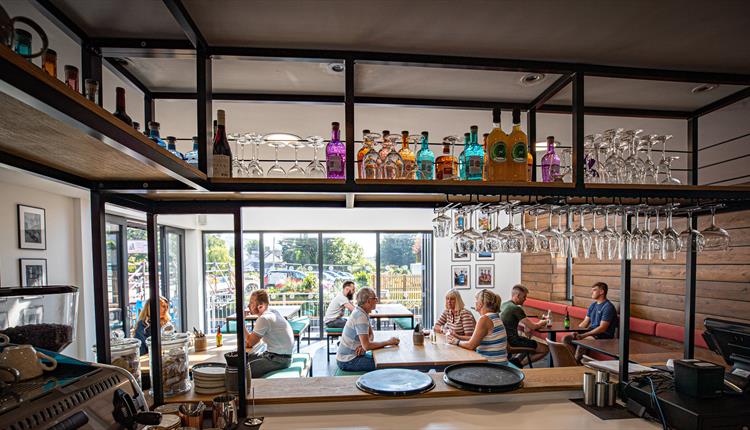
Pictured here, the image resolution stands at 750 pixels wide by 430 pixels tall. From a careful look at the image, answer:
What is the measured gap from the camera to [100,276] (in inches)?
57.1

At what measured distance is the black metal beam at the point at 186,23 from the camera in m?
1.27

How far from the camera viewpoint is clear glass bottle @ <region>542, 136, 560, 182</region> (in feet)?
6.39

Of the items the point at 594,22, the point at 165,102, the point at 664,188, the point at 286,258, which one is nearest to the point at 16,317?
the point at 165,102

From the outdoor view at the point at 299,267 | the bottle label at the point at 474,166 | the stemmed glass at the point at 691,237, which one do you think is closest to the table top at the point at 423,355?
the stemmed glass at the point at 691,237

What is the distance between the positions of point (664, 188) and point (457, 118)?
1.47 m

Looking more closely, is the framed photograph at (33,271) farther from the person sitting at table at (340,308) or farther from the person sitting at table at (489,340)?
the person sitting at table at (489,340)

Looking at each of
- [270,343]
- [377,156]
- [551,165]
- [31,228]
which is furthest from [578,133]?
[31,228]

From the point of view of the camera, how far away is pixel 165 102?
8.14ft

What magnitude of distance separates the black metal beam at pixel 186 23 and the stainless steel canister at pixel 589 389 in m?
2.42

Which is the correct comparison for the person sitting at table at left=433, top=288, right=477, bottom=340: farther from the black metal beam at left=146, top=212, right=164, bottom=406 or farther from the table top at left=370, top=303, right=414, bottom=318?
the black metal beam at left=146, top=212, right=164, bottom=406

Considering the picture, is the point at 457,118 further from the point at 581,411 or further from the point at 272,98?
the point at 581,411

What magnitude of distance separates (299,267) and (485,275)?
3841 millimetres

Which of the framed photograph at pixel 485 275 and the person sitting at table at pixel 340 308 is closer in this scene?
the person sitting at table at pixel 340 308

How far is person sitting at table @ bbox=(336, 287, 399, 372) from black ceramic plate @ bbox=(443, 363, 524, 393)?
1440 mm
